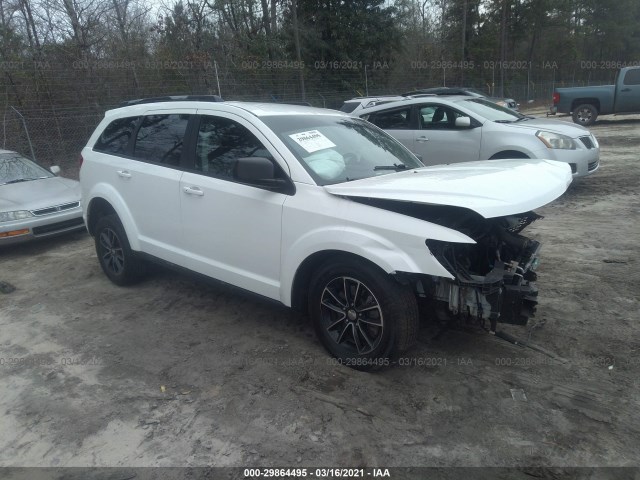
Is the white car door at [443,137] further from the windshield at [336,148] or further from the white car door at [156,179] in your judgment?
the white car door at [156,179]

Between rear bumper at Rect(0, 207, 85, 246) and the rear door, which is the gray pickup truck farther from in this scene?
rear bumper at Rect(0, 207, 85, 246)

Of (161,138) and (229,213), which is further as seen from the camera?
(161,138)

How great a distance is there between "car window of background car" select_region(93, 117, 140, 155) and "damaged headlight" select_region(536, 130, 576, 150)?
19.6 feet

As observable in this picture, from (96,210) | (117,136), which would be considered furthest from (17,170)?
(117,136)

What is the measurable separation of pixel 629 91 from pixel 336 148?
17.0 meters

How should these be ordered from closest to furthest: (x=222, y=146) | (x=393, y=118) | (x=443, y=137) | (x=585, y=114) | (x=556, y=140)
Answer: (x=222, y=146), (x=556, y=140), (x=443, y=137), (x=393, y=118), (x=585, y=114)

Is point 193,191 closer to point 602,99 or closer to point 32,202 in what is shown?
point 32,202

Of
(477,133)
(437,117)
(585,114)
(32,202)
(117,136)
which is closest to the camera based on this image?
(117,136)

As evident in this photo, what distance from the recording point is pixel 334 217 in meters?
3.34

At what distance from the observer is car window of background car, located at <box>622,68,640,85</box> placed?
55.0 feet

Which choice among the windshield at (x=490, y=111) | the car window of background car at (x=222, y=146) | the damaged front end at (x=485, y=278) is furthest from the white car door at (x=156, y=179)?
the windshield at (x=490, y=111)

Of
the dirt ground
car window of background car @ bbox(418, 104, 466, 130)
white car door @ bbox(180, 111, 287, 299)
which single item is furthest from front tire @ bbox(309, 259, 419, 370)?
car window of background car @ bbox(418, 104, 466, 130)

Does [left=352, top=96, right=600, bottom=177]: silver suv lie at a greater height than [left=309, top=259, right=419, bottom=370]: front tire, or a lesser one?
greater

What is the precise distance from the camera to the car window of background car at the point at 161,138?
14.6 feet
